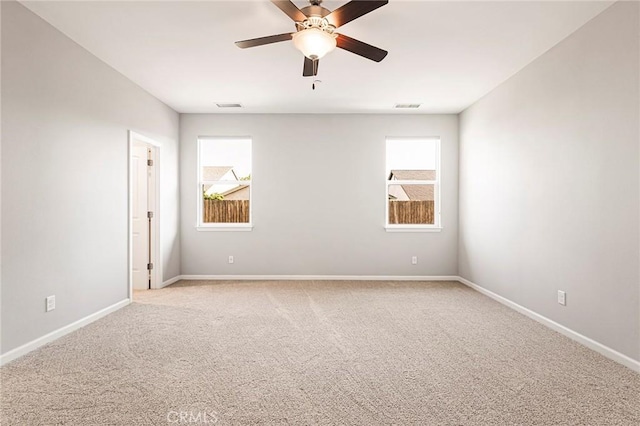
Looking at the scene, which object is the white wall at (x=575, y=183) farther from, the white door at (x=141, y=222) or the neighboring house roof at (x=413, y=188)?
the white door at (x=141, y=222)

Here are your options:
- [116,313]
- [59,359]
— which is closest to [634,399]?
[59,359]

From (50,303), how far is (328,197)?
3898mm

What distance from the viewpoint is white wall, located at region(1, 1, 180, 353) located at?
279 centimetres

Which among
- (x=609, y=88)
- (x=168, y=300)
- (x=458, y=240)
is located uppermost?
(x=609, y=88)

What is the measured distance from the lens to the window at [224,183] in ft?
20.2

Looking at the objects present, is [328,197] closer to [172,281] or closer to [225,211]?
[225,211]

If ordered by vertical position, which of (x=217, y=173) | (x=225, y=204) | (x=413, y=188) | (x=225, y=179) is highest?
(x=217, y=173)

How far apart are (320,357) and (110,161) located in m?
3.09

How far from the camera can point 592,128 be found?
3.06 m

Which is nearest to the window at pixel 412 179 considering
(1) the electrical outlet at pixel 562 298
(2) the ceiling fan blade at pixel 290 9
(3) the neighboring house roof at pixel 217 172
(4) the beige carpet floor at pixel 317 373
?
(4) the beige carpet floor at pixel 317 373

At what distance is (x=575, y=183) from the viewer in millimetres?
3256

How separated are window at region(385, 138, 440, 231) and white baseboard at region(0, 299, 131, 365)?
4.12m

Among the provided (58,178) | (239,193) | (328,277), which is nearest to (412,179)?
(328,277)

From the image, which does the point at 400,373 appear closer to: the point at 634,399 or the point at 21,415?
the point at 634,399
